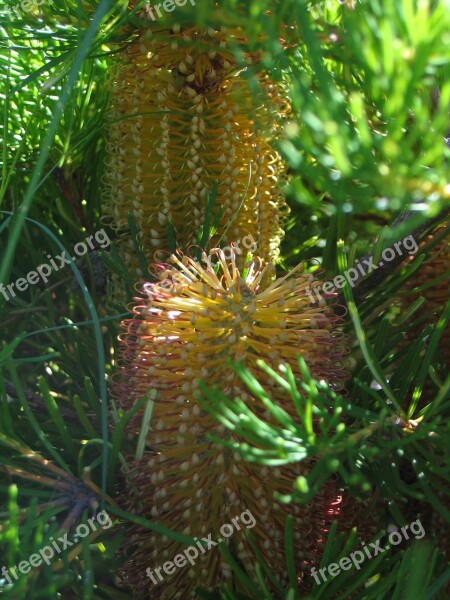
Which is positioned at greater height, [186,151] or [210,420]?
[186,151]

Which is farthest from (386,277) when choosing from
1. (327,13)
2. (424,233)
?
(327,13)

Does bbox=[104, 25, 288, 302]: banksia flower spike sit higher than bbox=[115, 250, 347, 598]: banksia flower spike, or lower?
higher

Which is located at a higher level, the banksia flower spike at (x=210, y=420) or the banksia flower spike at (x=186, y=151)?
the banksia flower spike at (x=186, y=151)
